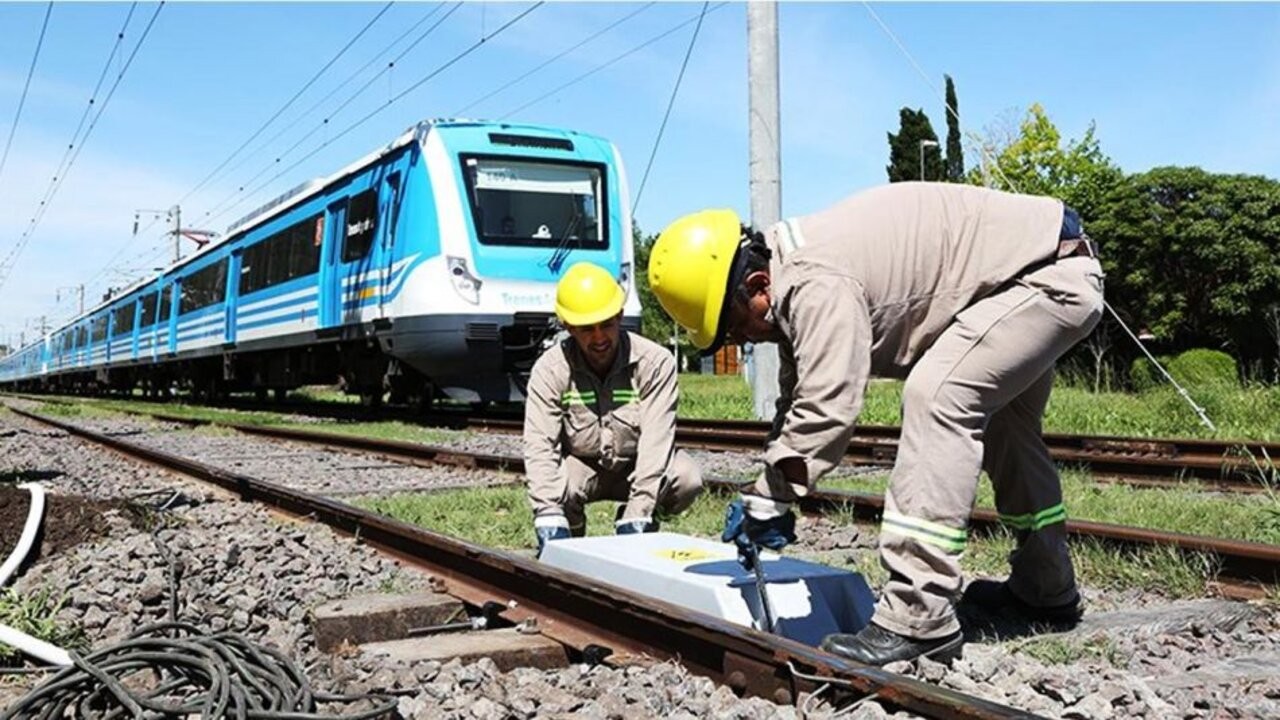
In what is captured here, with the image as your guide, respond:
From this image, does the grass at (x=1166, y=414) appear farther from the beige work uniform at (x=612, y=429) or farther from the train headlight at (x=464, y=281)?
the beige work uniform at (x=612, y=429)

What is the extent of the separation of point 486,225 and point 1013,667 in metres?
10.7

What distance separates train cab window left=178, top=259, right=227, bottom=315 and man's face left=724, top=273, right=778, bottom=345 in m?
19.6

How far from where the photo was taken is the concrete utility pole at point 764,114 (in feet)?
40.7

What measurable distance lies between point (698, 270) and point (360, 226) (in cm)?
1215

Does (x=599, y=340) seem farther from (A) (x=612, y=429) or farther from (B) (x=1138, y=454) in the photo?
(B) (x=1138, y=454)

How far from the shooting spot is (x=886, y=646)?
10.0 feet

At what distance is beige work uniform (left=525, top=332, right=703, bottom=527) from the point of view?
4910mm

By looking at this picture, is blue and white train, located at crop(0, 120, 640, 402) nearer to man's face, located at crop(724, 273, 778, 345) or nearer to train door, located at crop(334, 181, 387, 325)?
train door, located at crop(334, 181, 387, 325)

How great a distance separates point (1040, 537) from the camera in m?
3.70

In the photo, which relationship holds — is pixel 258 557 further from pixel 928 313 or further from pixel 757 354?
pixel 757 354

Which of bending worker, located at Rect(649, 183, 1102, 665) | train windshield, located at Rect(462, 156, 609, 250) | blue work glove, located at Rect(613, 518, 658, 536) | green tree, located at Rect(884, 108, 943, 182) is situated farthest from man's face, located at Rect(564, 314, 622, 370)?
green tree, located at Rect(884, 108, 943, 182)

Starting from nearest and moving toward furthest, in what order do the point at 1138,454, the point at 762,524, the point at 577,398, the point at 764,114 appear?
A: 1. the point at 762,524
2. the point at 577,398
3. the point at 1138,454
4. the point at 764,114

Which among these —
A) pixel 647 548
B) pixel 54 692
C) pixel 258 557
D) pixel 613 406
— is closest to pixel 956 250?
pixel 647 548

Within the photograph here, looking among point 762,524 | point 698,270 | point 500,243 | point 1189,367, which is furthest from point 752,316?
point 1189,367
